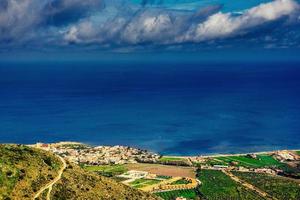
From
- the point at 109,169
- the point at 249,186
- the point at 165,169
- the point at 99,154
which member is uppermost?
the point at 99,154

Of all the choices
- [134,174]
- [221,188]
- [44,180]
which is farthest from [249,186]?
[44,180]

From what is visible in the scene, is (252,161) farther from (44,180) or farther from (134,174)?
(44,180)

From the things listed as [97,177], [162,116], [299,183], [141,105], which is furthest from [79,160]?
[141,105]

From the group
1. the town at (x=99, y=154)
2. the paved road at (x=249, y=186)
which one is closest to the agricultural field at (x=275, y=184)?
the paved road at (x=249, y=186)

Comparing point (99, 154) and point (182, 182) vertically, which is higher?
point (99, 154)

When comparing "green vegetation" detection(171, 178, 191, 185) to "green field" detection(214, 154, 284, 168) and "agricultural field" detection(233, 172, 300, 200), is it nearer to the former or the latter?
"agricultural field" detection(233, 172, 300, 200)

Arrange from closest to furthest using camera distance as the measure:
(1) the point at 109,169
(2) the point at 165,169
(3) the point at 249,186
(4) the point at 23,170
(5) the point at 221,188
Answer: (4) the point at 23,170 → (5) the point at 221,188 → (3) the point at 249,186 → (1) the point at 109,169 → (2) the point at 165,169

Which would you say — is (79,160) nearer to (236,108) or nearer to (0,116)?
(0,116)
